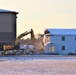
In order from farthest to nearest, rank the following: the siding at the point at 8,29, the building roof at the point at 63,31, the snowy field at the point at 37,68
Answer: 1. the building roof at the point at 63,31
2. the siding at the point at 8,29
3. the snowy field at the point at 37,68

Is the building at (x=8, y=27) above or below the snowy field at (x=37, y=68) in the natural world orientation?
above

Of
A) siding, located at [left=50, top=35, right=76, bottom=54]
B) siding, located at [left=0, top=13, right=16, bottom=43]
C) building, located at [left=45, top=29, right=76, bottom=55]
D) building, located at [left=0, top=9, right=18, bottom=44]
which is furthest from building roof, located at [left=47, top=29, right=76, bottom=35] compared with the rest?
siding, located at [left=0, top=13, right=16, bottom=43]

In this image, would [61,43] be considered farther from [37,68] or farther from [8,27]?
[37,68]

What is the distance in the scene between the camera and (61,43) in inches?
3349

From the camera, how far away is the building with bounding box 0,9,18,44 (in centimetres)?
6681

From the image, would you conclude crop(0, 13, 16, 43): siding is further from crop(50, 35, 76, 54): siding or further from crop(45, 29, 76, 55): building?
crop(50, 35, 76, 54): siding

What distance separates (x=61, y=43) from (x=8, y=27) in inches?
784

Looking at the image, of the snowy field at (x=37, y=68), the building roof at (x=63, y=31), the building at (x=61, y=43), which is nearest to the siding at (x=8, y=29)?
the building at (x=61, y=43)

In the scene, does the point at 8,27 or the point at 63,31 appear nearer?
the point at 8,27

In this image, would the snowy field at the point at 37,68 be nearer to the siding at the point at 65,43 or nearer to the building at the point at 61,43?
the building at the point at 61,43

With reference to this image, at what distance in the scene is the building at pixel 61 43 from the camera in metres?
84.3

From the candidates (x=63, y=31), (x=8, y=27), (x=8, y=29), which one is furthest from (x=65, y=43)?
(x=8, y=29)

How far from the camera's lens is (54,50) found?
84125mm

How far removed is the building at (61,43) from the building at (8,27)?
48.8 ft
